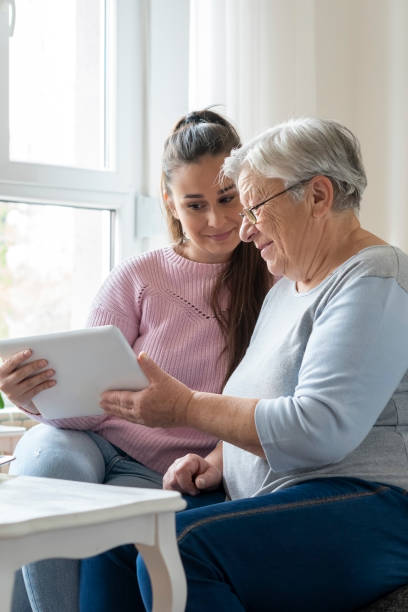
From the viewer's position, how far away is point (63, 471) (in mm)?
1606

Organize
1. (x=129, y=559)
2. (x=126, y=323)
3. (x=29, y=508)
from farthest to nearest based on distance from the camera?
(x=126, y=323) → (x=129, y=559) → (x=29, y=508)

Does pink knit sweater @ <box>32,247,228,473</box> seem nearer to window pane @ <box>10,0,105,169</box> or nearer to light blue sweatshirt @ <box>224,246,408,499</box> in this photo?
light blue sweatshirt @ <box>224,246,408,499</box>

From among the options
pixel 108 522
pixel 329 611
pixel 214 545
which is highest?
pixel 108 522

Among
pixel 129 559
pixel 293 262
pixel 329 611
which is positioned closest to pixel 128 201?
pixel 293 262

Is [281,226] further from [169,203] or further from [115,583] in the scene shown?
[115,583]

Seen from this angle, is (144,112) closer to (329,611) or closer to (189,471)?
(189,471)

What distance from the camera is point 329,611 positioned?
4.23 feet

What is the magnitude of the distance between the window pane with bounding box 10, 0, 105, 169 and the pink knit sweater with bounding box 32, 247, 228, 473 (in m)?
0.65

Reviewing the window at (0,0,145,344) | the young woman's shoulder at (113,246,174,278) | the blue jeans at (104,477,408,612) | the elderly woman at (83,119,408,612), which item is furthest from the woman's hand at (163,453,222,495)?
the window at (0,0,145,344)

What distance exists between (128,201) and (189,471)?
1138 mm

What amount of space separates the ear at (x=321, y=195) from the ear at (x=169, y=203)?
59 centimetres

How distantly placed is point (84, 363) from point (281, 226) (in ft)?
1.37

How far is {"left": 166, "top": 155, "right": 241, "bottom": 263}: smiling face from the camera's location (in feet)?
6.11

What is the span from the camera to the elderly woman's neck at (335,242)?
1.45 metres
